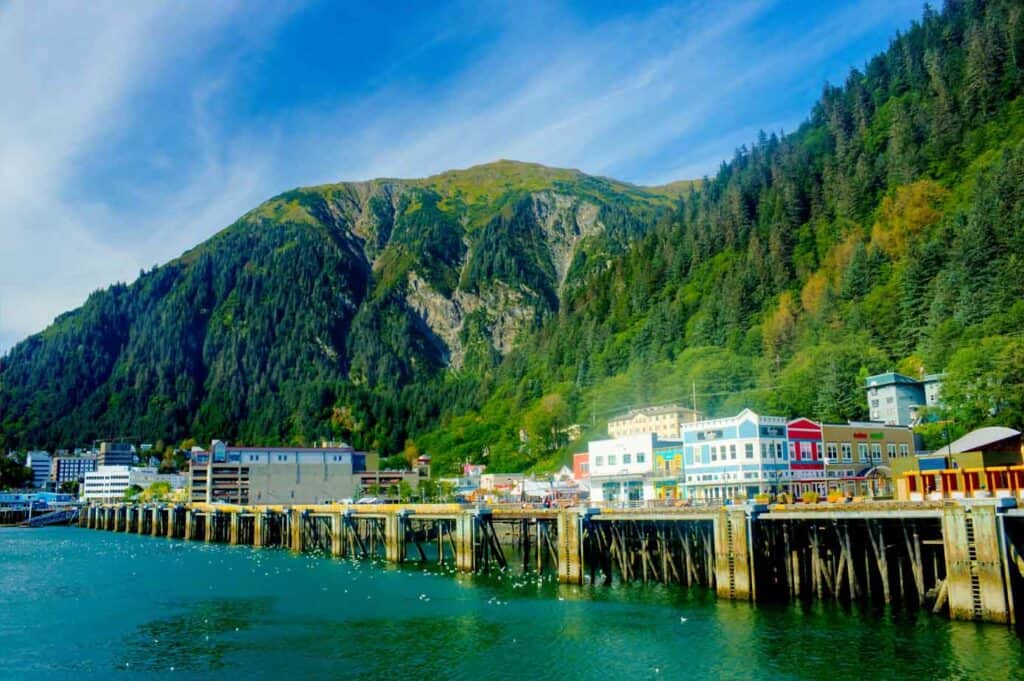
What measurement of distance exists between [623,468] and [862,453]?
993 inches

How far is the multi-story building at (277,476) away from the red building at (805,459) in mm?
124021

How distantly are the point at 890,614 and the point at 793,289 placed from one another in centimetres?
12228

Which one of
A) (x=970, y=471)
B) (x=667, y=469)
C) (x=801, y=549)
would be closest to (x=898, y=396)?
(x=667, y=469)

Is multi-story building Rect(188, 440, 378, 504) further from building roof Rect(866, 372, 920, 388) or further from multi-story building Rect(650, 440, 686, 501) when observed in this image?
building roof Rect(866, 372, 920, 388)

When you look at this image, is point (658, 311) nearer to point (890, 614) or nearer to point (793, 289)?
point (793, 289)

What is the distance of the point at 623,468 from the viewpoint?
311ft

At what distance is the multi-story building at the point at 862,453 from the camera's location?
3113 inches

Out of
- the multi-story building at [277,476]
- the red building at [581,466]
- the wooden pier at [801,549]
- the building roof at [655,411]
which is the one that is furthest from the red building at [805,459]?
the multi-story building at [277,476]

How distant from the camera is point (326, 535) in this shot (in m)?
108

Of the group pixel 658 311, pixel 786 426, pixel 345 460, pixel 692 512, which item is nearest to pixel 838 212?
pixel 658 311

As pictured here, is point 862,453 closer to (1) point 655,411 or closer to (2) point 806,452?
(2) point 806,452

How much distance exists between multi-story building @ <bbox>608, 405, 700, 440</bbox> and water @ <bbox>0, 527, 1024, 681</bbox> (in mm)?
68889

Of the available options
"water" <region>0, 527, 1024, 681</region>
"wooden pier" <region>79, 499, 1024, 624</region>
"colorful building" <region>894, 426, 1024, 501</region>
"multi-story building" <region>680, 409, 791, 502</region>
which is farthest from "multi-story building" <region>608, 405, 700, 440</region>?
"colorful building" <region>894, 426, 1024, 501</region>

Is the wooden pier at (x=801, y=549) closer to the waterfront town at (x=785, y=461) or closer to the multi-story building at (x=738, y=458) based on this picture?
the waterfront town at (x=785, y=461)
